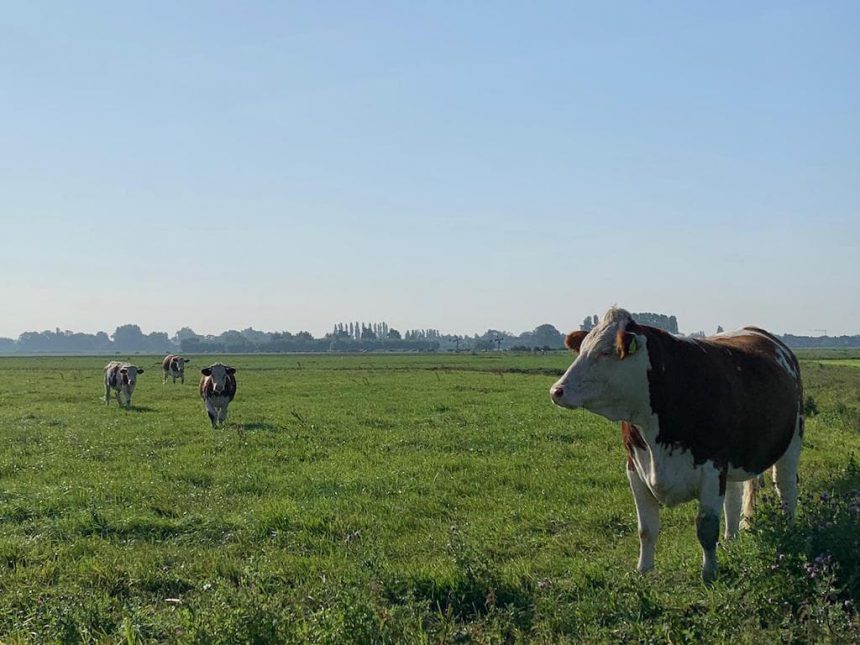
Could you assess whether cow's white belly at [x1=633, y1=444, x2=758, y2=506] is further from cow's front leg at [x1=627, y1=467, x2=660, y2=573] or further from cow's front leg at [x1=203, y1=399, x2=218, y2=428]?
cow's front leg at [x1=203, y1=399, x2=218, y2=428]

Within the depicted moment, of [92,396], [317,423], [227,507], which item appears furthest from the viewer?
[92,396]

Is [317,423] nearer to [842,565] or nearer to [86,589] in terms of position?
[86,589]

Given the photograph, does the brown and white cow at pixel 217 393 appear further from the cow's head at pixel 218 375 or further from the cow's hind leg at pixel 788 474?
the cow's hind leg at pixel 788 474

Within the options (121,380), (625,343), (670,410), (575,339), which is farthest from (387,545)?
(121,380)

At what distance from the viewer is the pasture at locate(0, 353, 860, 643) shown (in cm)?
509

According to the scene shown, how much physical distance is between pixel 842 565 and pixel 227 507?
6.89 m

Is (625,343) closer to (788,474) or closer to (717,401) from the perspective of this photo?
(717,401)

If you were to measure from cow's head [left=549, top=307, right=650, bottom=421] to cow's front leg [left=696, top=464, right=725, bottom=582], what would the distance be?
2.52 ft

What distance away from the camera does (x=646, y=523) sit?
21.5ft

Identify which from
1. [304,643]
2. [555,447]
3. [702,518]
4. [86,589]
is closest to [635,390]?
[702,518]

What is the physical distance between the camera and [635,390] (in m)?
6.29

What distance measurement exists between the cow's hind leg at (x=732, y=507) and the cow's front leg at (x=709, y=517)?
1.21 metres

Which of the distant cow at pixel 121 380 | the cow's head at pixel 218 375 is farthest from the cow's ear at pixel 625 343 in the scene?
the distant cow at pixel 121 380

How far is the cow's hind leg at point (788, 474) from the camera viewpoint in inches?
303
